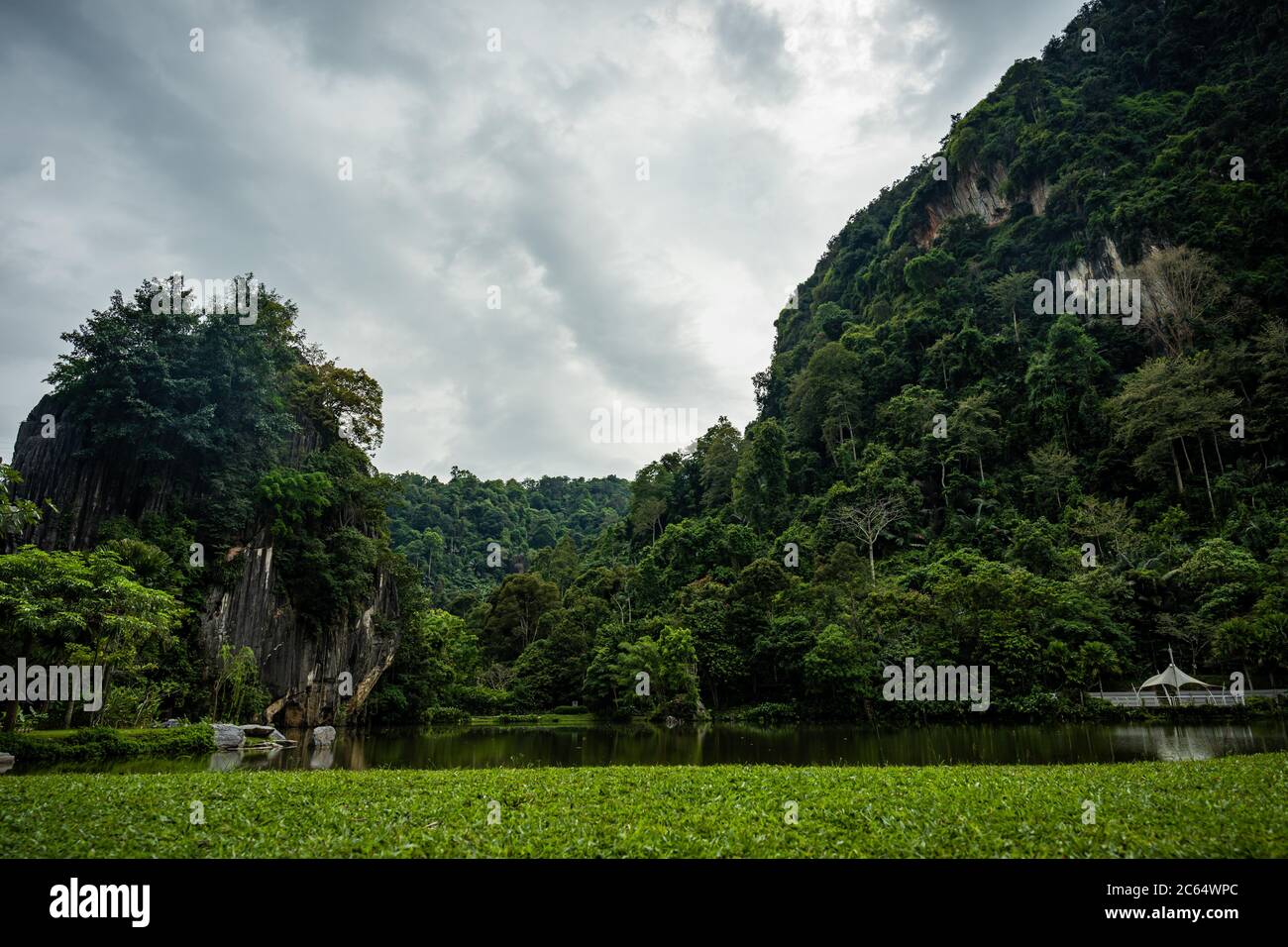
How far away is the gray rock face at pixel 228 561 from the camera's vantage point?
22.4m

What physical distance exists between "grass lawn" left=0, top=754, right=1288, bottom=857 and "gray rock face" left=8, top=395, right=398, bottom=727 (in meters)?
16.4

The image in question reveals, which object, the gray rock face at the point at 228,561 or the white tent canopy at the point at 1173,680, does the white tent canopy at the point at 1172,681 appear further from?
the gray rock face at the point at 228,561

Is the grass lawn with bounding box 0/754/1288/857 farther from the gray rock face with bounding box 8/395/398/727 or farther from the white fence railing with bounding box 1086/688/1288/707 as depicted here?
the white fence railing with bounding box 1086/688/1288/707

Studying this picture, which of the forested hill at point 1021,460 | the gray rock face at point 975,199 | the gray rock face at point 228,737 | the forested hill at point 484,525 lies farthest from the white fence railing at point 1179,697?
the forested hill at point 484,525

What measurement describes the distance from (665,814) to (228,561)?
24271 mm

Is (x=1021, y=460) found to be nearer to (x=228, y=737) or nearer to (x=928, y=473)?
(x=928, y=473)

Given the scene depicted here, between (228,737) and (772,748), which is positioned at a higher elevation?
(228,737)

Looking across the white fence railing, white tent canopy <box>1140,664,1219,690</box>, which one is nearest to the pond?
white tent canopy <box>1140,664,1219,690</box>

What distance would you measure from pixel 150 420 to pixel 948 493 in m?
41.8

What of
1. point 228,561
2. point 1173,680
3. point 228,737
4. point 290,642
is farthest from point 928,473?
point 228,737

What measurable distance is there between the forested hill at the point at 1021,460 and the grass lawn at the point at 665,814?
65.7 feet

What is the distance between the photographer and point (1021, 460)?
42344mm
